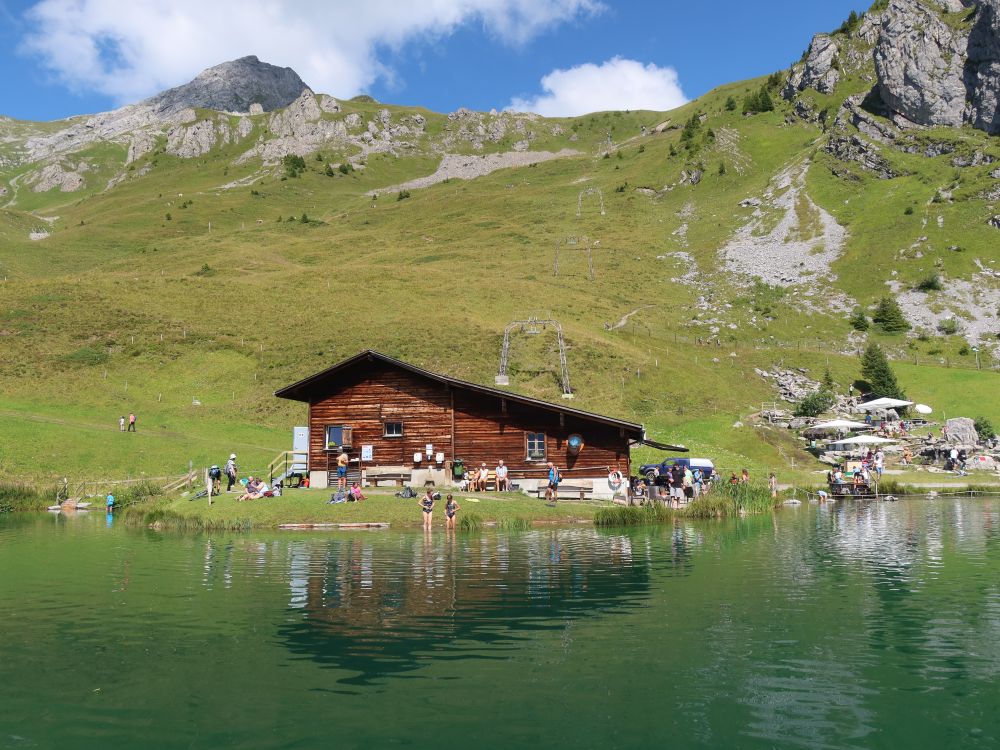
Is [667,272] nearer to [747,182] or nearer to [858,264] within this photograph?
[858,264]

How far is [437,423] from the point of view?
45094 mm

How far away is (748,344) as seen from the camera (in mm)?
101375

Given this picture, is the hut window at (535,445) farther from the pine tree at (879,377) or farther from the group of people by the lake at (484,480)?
the pine tree at (879,377)

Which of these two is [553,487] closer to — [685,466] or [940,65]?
[685,466]

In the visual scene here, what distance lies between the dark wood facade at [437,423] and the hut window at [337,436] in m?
0.13

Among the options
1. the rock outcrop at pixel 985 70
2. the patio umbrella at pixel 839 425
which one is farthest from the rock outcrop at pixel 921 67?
the patio umbrella at pixel 839 425

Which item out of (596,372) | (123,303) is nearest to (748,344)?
(596,372)

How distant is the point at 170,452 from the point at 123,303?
50337mm

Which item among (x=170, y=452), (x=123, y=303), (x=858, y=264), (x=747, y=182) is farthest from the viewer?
(x=747, y=182)

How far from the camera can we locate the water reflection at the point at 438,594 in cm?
1515

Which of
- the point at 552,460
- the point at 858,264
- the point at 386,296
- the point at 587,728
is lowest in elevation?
the point at 587,728

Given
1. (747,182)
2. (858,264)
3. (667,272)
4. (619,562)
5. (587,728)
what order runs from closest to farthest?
(587,728) < (619,562) < (858,264) < (667,272) < (747,182)

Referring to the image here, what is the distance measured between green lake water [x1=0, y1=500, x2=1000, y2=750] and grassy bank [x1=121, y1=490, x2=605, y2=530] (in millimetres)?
7706

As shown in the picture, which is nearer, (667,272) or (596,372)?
(596,372)
